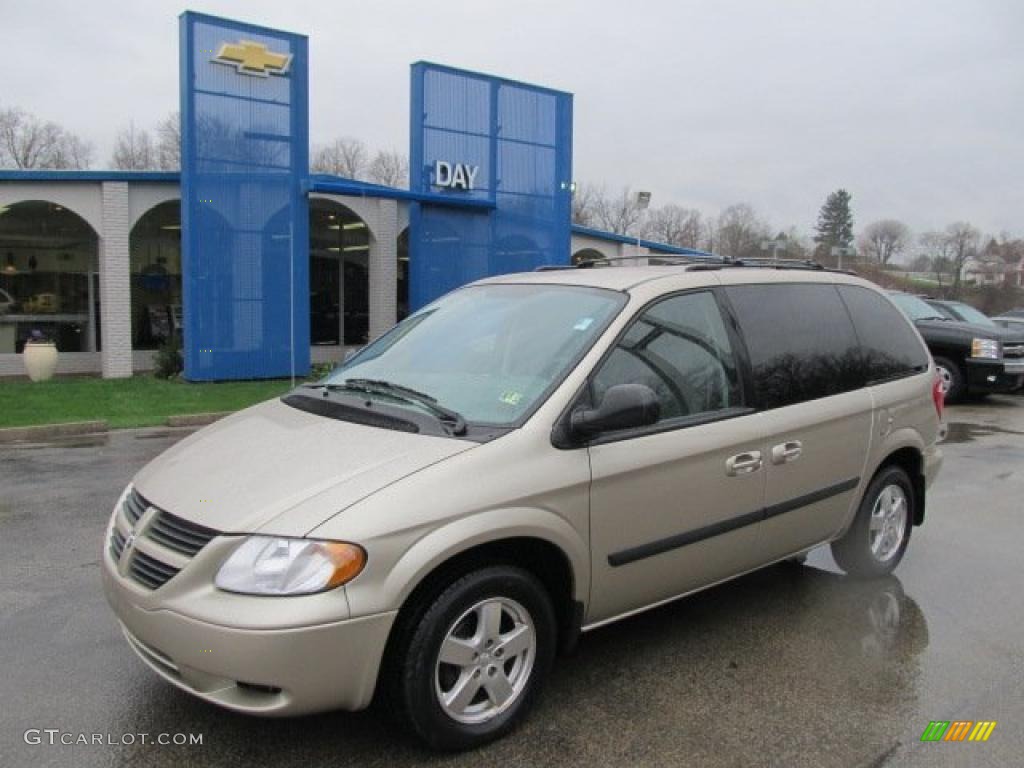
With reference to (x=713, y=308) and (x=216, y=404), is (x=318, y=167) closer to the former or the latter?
(x=216, y=404)

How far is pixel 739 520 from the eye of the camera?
3.93 metres

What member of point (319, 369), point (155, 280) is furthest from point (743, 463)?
point (155, 280)

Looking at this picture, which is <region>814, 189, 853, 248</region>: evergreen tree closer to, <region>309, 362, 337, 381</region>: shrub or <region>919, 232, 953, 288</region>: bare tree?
<region>919, 232, 953, 288</region>: bare tree

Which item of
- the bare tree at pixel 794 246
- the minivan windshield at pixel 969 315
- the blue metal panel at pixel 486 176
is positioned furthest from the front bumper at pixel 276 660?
the bare tree at pixel 794 246

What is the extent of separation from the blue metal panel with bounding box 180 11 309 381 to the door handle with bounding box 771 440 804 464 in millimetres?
12519

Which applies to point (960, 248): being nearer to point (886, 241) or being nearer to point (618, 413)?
point (886, 241)

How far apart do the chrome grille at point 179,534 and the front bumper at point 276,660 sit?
7.6 inches

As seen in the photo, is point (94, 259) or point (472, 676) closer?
point (472, 676)

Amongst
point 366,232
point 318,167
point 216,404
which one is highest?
point 318,167

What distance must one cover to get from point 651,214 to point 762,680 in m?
75.1

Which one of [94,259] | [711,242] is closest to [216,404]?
[94,259]

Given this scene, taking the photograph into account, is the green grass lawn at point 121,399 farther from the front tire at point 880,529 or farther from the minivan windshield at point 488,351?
the front tire at point 880,529

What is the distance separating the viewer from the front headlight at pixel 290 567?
8.89 feet

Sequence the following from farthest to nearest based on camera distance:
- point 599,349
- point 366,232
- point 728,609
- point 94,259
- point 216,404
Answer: point 366,232 → point 94,259 → point 216,404 → point 728,609 → point 599,349
